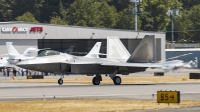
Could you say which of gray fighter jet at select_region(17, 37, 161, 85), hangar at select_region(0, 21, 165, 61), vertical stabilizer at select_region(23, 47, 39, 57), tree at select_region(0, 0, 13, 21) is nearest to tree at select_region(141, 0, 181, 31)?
tree at select_region(0, 0, 13, 21)

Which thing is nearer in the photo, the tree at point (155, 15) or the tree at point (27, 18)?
the tree at point (27, 18)

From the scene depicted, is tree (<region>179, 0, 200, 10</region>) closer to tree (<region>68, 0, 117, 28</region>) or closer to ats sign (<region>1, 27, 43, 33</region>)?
tree (<region>68, 0, 117, 28</region>)

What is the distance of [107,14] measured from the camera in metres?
160

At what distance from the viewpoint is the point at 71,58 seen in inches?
2042

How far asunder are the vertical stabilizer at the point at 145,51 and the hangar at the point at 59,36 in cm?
4308

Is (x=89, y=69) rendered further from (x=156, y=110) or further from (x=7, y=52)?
(x=7, y=52)

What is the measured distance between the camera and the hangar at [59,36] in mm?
94000

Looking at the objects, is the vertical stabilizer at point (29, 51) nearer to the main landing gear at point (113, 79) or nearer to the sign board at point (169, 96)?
the main landing gear at point (113, 79)

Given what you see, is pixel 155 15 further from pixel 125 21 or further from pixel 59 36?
pixel 59 36

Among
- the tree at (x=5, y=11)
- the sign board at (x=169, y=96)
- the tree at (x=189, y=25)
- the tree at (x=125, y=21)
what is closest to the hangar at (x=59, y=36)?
the tree at (x=125, y=21)

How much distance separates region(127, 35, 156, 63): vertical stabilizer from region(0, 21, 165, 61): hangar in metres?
43.1

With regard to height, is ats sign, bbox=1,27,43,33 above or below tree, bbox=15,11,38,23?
below

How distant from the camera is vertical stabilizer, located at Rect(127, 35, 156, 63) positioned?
50344 mm

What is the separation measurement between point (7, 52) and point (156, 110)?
65942 millimetres
